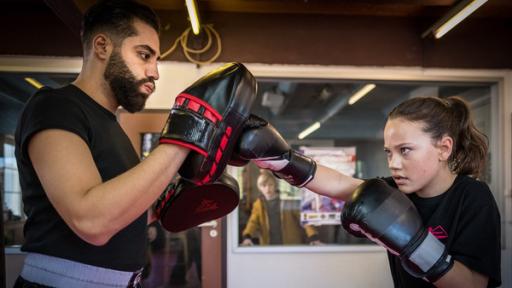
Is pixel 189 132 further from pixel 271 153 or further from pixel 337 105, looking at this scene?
pixel 337 105

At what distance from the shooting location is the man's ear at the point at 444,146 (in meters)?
1.48

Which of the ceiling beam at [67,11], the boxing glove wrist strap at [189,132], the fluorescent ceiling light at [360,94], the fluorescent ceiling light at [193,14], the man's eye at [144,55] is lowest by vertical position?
the boxing glove wrist strap at [189,132]

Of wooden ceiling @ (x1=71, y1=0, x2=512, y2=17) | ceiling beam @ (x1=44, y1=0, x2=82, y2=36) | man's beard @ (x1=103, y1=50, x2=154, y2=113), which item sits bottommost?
man's beard @ (x1=103, y1=50, x2=154, y2=113)

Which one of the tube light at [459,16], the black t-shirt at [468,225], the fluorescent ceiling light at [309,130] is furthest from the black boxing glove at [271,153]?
the fluorescent ceiling light at [309,130]

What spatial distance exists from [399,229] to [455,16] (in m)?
2.44

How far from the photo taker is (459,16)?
3.03 meters

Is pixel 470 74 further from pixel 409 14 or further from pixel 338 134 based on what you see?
pixel 338 134

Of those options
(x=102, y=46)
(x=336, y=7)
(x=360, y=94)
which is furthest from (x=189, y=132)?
(x=360, y=94)

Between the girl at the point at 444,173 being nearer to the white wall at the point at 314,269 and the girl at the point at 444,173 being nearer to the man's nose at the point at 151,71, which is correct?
the man's nose at the point at 151,71

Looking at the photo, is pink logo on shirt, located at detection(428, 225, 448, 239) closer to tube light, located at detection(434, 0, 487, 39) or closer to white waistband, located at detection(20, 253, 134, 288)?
white waistband, located at detection(20, 253, 134, 288)

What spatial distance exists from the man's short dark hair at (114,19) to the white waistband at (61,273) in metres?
0.68

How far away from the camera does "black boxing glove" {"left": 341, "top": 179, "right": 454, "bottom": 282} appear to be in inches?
49.4

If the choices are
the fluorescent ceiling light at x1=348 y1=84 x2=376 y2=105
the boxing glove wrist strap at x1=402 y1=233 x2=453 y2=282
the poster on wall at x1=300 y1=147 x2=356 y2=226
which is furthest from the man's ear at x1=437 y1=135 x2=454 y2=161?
the fluorescent ceiling light at x1=348 y1=84 x2=376 y2=105

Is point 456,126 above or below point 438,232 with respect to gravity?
above
